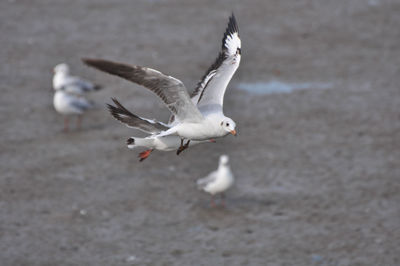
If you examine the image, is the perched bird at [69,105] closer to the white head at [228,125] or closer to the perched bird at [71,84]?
the perched bird at [71,84]

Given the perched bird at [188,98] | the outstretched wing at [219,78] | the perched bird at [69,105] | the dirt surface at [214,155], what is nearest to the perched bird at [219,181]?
the dirt surface at [214,155]

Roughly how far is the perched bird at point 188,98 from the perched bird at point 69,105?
775 cm

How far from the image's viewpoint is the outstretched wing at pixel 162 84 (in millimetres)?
6445

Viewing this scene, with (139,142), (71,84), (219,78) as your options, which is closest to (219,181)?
(219,78)

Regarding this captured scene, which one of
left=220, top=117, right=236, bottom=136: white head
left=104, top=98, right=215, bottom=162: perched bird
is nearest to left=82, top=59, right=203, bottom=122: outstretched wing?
left=220, top=117, right=236, bottom=136: white head

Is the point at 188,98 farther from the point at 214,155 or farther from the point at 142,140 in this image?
the point at 214,155

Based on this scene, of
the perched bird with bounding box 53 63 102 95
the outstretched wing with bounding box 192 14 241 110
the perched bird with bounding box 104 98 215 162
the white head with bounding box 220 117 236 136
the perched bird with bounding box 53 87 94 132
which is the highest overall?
the perched bird with bounding box 53 63 102 95

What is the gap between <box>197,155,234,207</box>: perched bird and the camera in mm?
12470

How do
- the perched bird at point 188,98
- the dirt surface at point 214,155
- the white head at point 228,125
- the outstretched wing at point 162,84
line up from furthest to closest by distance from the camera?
the dirt surface at point 214,155
the white head at point 228,125
the perched bird at point 188,98
the outstretched wing at point 162,84

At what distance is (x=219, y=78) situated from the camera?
26.2 feet

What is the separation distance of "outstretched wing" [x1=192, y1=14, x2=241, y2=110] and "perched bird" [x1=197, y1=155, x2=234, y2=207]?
3.91 meters

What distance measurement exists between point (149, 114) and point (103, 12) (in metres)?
8.39

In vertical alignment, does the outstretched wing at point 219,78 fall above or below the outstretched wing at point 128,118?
above

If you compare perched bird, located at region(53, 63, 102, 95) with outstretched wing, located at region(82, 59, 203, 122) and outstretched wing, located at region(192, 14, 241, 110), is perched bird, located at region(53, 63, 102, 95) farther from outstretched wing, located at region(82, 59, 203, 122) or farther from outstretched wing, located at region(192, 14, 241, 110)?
outstretched wing, located at region(82, 59, 203, 122)
